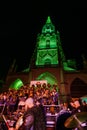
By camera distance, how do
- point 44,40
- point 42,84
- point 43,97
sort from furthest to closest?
point 44,40
point 42,84
point 43,97

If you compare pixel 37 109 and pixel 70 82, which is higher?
pixel 70 82

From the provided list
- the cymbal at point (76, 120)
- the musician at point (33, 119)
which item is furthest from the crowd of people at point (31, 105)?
the cymbal at point (76, 120)

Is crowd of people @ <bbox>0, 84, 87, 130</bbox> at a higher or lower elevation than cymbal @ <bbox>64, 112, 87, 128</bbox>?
higher

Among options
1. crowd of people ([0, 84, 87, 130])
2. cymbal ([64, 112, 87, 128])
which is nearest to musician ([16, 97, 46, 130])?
crowd of people ([0, 84, 87, 130])

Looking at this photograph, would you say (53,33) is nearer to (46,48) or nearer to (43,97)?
(46,48)

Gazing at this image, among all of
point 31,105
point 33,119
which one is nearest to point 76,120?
point 33,119

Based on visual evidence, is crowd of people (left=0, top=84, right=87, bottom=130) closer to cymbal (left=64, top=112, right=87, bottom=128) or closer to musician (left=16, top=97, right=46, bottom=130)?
musician (left=16, top=97, right=46, bottom=130)

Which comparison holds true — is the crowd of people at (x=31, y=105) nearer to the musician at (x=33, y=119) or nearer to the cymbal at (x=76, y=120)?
the musician at (x=33, y=119)

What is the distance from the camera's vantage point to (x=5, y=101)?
10.9m

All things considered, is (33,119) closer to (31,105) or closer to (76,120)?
(31,105)

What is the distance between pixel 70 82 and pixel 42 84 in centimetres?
1537

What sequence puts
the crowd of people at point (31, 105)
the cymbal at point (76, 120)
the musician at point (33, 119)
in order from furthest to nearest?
1. the crowd of people at point (31, 105)
2. the musician at point (33, 119)
3. the cymbal at point (76, 120)

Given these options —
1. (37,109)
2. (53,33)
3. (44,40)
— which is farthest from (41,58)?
(37,109)

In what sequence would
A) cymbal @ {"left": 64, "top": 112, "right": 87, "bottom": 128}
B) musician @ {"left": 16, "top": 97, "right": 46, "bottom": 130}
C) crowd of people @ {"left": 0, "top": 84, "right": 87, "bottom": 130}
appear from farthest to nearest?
crowd of people @ {"left": 0, "top": 84, "right": 87, "bottom": 130}
musician @ {"left": 16, "top": 97, "right": 46, "bottom": 130}
cymbal @ {"left": 64, "top": 112, "right": 87, "bottom": 128}
